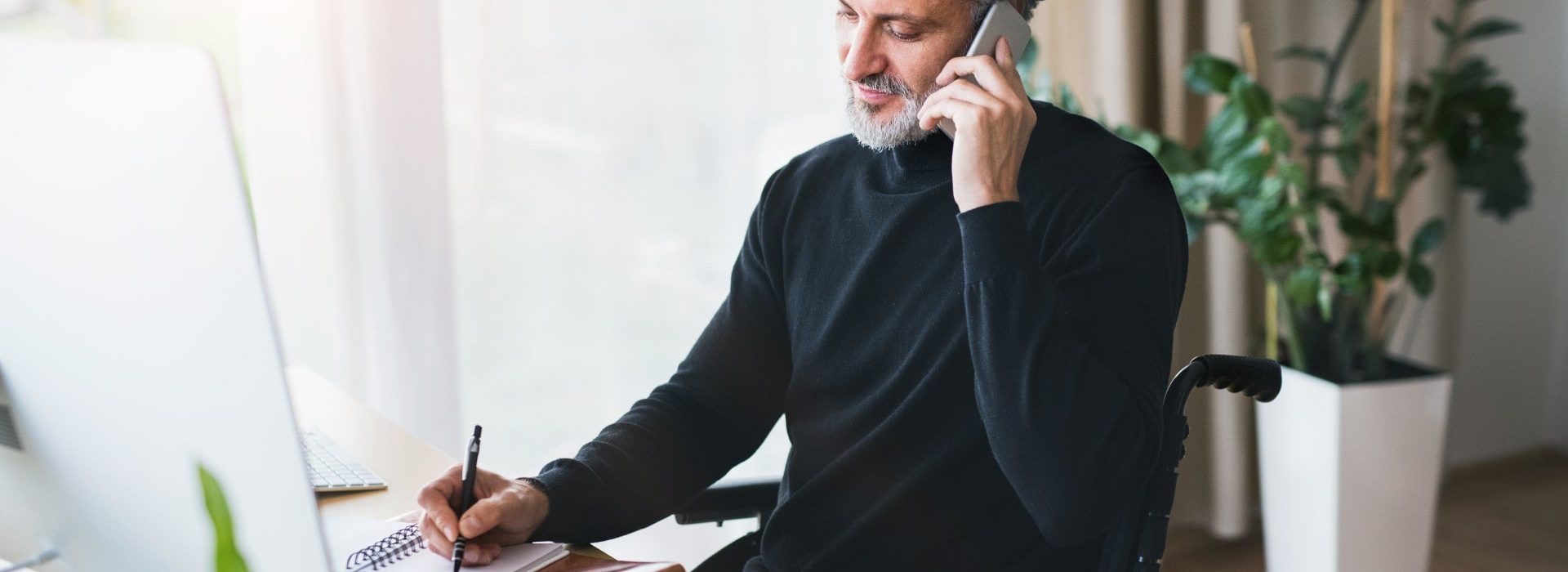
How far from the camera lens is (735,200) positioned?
2.48 meters

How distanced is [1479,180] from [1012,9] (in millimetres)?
1896

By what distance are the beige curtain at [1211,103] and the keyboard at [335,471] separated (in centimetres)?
161

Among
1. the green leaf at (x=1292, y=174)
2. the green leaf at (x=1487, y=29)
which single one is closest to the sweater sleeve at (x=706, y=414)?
the green leaf at (x=1292, y=174)

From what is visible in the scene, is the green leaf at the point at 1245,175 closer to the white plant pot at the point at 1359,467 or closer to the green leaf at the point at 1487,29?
the white plant pot at the point at 1359,467

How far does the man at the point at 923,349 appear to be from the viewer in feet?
3.41

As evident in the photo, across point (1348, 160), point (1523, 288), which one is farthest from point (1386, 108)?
point (1523, 288)

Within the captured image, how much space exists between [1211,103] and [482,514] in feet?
6.90

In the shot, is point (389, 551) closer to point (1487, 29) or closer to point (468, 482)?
point (468, 482)

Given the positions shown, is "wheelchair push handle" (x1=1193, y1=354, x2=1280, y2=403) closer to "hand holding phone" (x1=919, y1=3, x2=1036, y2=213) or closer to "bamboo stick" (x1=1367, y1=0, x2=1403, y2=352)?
"hand holding phone" (x1=919, y1=3, x2=1036, y2=213)

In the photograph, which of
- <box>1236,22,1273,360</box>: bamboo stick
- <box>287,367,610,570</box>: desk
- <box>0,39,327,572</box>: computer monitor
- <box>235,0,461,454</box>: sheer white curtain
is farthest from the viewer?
<box>1236,22,1273,360</box>: bamboo stick

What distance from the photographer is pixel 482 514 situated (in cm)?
102

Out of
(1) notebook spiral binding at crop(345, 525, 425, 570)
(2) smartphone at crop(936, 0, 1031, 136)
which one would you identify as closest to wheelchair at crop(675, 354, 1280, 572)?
(2) smartphone at crop(936, 0, 1031, 136)

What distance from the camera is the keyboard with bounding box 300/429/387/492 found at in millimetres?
1220

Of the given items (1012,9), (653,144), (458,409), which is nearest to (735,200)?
(653,144)
